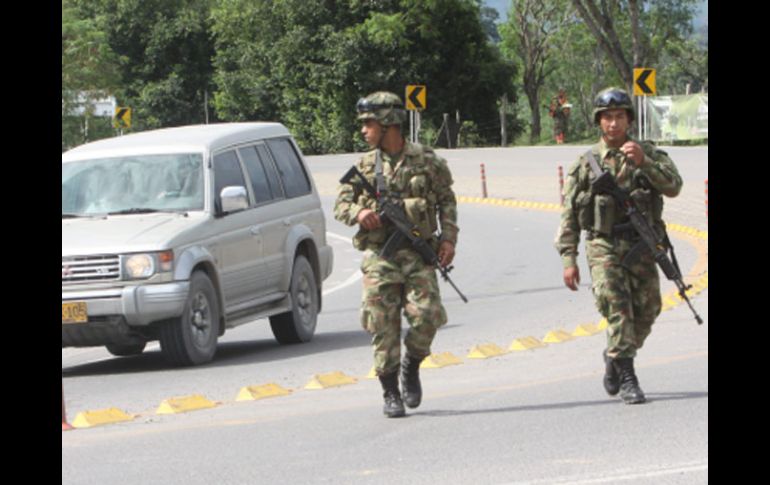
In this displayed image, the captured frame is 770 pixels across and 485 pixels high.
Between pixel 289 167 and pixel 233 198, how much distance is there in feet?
7.49

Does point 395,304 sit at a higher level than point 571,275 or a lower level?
lower

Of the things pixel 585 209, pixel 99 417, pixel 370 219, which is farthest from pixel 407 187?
pixel 99 417

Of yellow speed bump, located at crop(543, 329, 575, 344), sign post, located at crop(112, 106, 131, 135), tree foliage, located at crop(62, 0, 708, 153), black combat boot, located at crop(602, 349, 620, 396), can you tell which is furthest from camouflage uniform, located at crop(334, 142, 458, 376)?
sign post, located at crop(112, 106, 131, 135)

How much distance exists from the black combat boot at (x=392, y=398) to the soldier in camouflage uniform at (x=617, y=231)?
3.76 feet

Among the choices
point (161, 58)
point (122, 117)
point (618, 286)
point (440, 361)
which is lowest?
point (440, 361)

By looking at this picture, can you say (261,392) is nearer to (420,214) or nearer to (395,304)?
(395,304)

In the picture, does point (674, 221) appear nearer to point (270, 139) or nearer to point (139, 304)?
point (270, 139)

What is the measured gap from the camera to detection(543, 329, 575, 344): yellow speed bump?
1399 cm

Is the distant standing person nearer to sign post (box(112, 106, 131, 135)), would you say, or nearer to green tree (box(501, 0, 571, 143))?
green tree (box(501, 0, 571, 143))

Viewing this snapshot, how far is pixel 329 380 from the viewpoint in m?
11.8

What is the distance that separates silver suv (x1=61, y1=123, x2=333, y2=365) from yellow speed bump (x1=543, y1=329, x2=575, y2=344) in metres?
2.26
